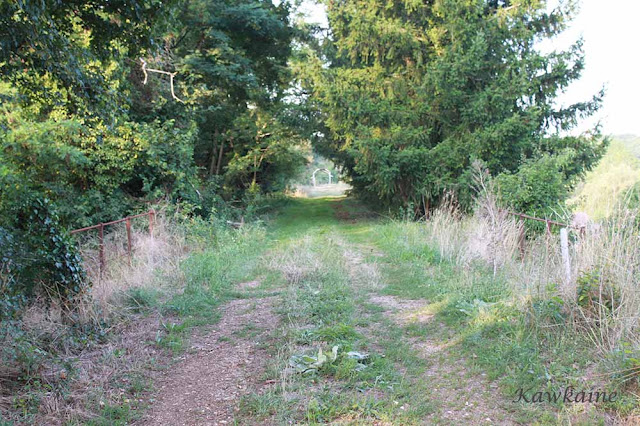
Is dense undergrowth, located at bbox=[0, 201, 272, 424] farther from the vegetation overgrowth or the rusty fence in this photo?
the rusty fence

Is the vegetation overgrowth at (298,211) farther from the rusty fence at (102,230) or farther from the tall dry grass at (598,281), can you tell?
the rusty fence at (102,230)

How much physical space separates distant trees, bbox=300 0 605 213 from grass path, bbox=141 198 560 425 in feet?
23.8

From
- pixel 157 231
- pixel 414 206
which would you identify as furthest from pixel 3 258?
pixel 414 206

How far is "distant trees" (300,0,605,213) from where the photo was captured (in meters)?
13.9

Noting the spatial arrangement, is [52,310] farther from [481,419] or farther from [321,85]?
[321,85]

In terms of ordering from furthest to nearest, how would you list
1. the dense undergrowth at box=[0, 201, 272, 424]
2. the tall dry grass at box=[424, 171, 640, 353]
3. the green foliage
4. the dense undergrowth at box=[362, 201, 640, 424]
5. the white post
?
the white post
the green foliage
the tall dry grass at box=[424, 171, 640, 353]
the dense undergrowth at box=[0, 201, 272, 424]
the dense undergrowth at box=[362, 201, 640, 424]

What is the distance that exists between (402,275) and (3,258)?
245 inches

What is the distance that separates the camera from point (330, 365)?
4.57 meters

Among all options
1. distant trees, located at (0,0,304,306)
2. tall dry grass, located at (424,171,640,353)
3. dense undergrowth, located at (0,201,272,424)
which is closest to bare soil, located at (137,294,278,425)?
dense undergrowth, located at (0,201,272,424)

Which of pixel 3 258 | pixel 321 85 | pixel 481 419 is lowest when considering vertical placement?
pixel 481 419

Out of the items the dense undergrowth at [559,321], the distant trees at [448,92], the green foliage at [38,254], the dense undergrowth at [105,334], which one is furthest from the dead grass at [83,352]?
the distant trees at [448,92]

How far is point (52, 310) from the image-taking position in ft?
17.5

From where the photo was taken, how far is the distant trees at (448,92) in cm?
1395

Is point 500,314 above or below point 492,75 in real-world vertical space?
below
